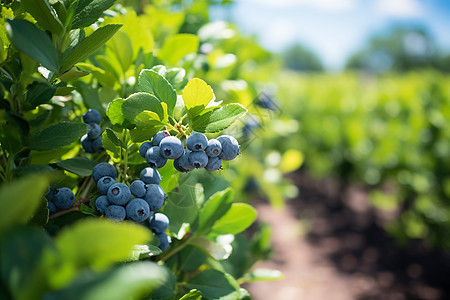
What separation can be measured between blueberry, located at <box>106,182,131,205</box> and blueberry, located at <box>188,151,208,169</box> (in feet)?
0.41

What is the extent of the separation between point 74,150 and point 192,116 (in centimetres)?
38

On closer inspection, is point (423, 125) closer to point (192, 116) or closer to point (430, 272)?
point (430, 272)

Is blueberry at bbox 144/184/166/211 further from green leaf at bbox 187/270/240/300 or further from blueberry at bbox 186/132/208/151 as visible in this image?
green leaf at bbox 187/270/240/300

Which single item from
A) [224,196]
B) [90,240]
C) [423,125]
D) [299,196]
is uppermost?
[90,240]

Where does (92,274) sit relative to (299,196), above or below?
above

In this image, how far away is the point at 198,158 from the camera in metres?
0.57

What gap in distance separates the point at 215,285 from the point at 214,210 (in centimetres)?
16

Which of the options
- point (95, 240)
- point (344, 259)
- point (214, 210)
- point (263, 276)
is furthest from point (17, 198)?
point (344, 259)

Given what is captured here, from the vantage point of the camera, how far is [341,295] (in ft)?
11.8

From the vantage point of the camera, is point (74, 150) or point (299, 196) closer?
point (74, 150)

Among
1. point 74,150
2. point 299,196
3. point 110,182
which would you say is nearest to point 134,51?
point 74,150

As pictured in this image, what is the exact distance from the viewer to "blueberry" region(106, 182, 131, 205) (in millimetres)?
581

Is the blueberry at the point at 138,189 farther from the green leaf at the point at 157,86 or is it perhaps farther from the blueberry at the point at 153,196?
the green leaf at the point at 157,86

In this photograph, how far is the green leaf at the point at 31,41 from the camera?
48cm
